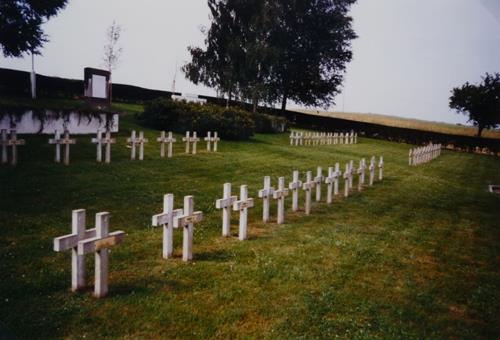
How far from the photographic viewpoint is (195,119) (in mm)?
23953

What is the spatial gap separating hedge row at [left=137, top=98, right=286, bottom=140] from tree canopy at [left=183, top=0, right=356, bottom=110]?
469 inches

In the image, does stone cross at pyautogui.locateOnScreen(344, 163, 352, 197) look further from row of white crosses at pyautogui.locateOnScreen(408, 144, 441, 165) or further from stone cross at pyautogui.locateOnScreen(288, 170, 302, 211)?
row of white crosses at pyautogui.locateOnScreen(408, 144, 441, 165)

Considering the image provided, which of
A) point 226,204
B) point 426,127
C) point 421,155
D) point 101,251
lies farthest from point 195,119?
point 426,127

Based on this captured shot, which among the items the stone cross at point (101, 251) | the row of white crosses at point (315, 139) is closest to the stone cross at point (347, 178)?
the stone cross at point (101, 251)

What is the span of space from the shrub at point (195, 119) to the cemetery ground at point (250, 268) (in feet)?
35.9

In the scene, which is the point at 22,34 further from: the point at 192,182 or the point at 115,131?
the point at 192,182

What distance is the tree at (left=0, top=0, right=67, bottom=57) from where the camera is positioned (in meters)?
26.4

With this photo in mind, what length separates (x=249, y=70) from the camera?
37.0 metres

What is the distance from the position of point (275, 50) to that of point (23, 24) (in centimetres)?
1849

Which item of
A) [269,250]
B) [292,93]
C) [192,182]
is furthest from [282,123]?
[269,250]

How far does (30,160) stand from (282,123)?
83.0ft

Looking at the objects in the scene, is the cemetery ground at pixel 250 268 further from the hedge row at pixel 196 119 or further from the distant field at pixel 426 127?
the distant field at pixel 426 127

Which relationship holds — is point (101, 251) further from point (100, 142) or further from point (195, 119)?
point (195, 119)

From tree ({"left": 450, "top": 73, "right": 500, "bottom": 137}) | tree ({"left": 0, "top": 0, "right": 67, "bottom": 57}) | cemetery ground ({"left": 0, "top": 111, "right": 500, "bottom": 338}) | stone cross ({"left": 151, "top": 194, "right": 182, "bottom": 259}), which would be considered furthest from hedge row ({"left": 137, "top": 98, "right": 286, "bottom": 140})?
tree ({"left": 450, "top": 73, "right": 500, "bottom": 137})
